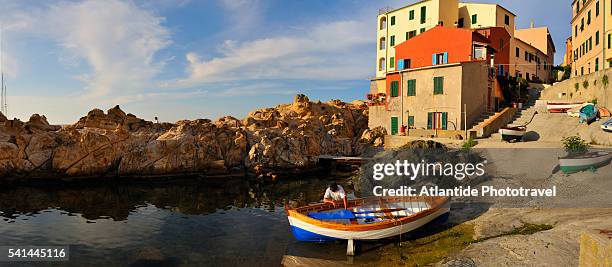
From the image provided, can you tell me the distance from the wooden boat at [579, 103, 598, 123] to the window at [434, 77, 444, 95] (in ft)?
37.5

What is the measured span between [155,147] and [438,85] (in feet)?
107

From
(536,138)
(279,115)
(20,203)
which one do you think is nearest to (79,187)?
(20,203)

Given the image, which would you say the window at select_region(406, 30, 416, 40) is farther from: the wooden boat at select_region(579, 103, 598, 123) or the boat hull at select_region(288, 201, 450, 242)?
the boat hull at select_region(288, 201, 450, 242)

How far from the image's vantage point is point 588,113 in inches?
1117

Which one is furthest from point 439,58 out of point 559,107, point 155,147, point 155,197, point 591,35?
point 155,147

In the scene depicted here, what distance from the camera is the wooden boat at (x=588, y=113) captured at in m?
28.2

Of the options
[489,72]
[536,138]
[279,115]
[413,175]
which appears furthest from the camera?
[279,115]

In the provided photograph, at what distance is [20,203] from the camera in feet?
96.5

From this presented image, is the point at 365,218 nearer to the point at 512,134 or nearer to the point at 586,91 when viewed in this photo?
the point at 512,134

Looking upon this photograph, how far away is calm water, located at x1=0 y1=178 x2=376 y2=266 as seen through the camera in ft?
57.3

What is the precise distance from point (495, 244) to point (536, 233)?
1.84m

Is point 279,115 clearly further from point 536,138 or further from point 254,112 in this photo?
point 536,138

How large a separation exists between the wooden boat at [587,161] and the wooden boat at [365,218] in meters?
9.05

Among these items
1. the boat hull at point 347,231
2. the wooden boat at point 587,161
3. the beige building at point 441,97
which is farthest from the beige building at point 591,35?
the boat hull at point 347,231
